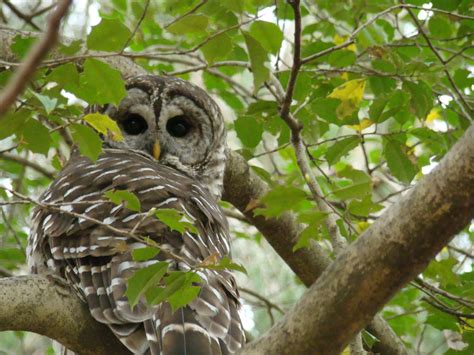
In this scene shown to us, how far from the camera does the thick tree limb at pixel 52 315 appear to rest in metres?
2.06

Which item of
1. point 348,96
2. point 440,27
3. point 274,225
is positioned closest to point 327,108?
point 348,96

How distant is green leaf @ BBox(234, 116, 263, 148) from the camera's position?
3213mm

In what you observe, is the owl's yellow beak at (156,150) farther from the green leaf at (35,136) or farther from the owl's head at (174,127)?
the green leaf at (35,136)

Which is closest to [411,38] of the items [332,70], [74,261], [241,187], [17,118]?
[332,70]

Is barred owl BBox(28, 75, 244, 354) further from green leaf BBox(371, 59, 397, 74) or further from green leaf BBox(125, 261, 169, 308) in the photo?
green leaf BBox(371, 59, 397, 74)

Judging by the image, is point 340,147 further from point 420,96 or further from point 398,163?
point 420,96

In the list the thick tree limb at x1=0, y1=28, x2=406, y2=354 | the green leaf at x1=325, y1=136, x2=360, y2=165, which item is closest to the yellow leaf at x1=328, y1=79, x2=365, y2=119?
the green leaf at x1=325, y1=136, x2=360, y2=165

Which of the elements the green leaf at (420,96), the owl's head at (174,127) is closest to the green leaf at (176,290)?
the green leaf at (420,96)

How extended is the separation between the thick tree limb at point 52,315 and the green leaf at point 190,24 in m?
0.84

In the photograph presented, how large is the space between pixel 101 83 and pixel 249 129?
1.26m

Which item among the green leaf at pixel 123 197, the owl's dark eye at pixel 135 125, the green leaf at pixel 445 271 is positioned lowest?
the green leaf at pixel 445 271

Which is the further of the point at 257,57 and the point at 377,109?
the point at 377,109

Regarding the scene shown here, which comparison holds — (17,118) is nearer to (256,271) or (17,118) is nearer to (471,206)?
(471,206)

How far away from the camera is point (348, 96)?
3.12 meters
